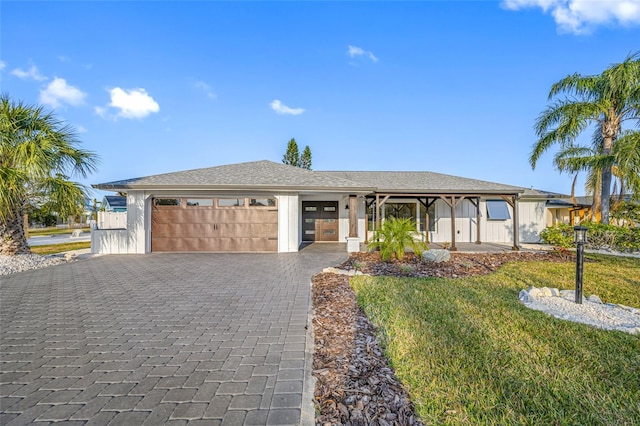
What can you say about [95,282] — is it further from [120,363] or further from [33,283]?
[120,363]

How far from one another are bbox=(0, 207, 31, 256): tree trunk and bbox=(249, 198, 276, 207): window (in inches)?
290

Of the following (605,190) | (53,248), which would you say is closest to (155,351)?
(53,248)

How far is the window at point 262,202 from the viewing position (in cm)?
1108

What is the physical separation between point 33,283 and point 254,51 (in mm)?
11082

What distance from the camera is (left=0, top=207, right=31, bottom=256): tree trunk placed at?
8820mm

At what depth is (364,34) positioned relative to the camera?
38.3 feet

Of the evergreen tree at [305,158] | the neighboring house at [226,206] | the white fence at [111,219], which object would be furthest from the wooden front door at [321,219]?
the evergreen tree at [305,158]

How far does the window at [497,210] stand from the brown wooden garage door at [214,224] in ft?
35.9

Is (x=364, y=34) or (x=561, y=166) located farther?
(x=561, y=166)

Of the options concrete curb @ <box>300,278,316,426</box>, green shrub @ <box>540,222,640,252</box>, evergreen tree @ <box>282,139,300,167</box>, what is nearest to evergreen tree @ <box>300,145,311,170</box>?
evergreen tree @ <box>282,139,300,167</box>

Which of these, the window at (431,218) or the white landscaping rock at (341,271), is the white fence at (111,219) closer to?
the white landscaping rock at (341,271)

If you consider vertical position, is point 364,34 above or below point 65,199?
above

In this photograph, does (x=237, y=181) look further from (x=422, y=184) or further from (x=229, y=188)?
(x=422, y=184)

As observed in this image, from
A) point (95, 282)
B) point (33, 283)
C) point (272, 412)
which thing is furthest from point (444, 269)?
point (33, 283)
